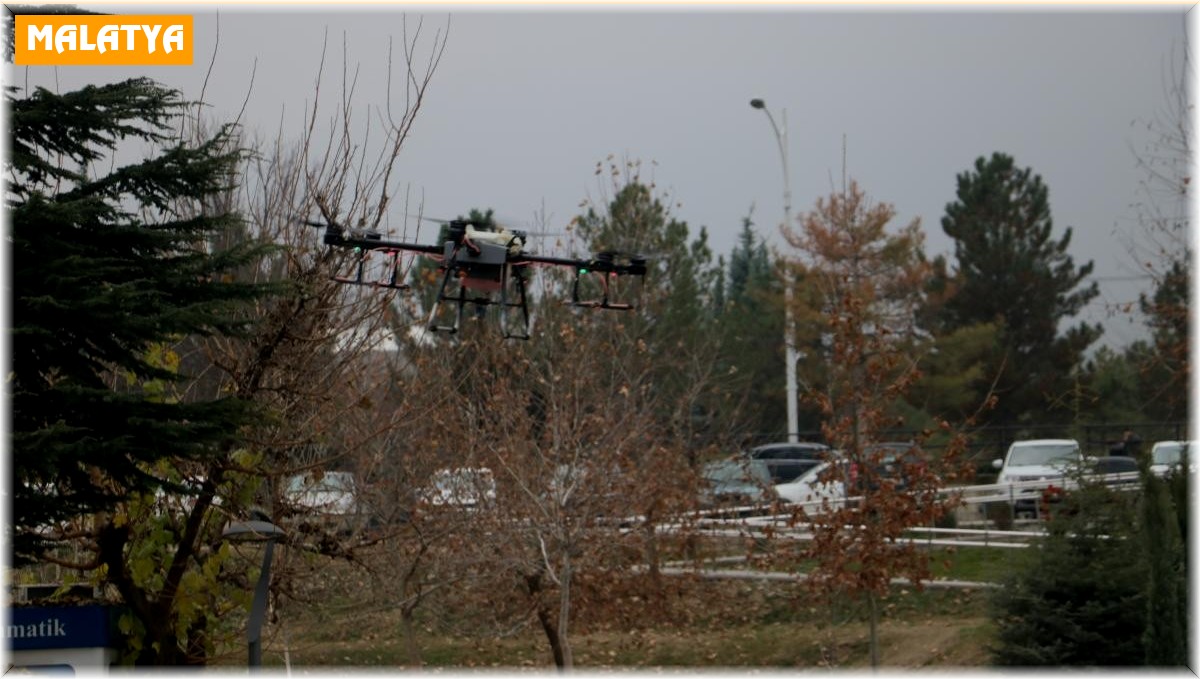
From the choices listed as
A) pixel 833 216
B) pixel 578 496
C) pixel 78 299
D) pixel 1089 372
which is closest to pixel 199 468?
pixel 78 299

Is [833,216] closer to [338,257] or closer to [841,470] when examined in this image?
[841,470]

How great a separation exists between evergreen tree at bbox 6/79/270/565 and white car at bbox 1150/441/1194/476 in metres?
9.14

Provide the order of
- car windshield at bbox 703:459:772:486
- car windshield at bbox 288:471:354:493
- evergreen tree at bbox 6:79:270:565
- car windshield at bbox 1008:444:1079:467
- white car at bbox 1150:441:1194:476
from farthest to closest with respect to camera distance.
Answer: car windshield at bbox 1008:444:1079:467, car windshield at bbox 703:459:772:486, white car at bbox 1150:441:1194:476, car windshield at bbox 288:471:354:493, evergreen tree at bbox 6:79:270:565

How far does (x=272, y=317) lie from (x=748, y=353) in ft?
110

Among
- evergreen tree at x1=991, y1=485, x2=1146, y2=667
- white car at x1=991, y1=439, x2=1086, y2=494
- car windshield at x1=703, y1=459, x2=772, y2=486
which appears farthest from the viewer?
white car at x1=991, y1=439, x2=1086, y2=494

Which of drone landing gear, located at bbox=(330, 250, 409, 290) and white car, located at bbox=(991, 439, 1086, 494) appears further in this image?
white car, located at bbox=(991, 439, 1086, 494)

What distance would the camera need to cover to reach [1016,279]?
4397 cm

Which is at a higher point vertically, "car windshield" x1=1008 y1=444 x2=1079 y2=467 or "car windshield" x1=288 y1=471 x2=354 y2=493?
"car windshield" x1=288 y1=471 x2=354 y2=493

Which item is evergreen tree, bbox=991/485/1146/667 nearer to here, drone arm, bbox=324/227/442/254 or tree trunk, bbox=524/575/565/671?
tree trunk, bbox=524/575/565/671

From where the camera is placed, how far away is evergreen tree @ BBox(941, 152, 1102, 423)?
1689 inches

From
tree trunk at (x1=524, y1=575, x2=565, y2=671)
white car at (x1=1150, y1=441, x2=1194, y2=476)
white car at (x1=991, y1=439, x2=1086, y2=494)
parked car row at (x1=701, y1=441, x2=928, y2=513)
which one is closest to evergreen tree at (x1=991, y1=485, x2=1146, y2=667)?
white car at (x1=1150, y1=441, x2=1194, y2=476)

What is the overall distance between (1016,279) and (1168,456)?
18.1 metres

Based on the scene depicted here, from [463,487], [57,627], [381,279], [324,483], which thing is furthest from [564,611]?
[57,627]

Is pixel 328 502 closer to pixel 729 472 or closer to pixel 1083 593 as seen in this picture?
pixel 1083 593
